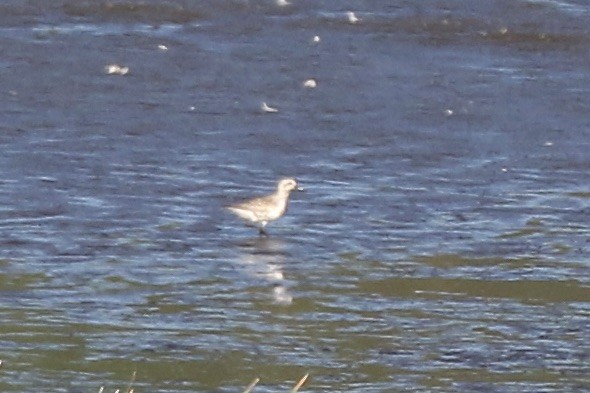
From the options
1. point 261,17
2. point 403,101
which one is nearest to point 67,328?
point 403,101

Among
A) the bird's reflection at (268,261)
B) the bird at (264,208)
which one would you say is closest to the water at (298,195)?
the bird's reflection at (268,261)

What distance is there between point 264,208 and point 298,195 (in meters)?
0.96

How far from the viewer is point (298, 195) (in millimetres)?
10320

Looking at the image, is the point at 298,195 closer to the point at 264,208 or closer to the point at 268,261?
the point at 264,208

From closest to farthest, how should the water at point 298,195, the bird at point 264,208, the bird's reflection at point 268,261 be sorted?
the water at point 298,195, the bird's reflection at point 268,261, the bird at point 264,208

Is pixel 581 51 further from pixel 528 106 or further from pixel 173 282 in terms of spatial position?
pixel 173 282

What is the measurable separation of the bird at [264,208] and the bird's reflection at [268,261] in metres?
0.11

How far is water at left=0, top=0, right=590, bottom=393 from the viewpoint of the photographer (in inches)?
301

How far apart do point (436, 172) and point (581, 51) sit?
2.54 meters

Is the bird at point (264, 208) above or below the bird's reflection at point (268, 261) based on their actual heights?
above

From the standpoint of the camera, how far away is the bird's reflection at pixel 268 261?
8.56 metres

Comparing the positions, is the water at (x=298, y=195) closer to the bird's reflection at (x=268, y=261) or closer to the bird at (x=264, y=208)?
the bird's reflection at (x=268, y=261)

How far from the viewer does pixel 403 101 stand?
11844 mm

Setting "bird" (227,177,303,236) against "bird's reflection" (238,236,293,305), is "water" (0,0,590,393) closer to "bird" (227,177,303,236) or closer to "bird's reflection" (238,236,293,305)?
"bird's reflection" (238,236,293,305)
